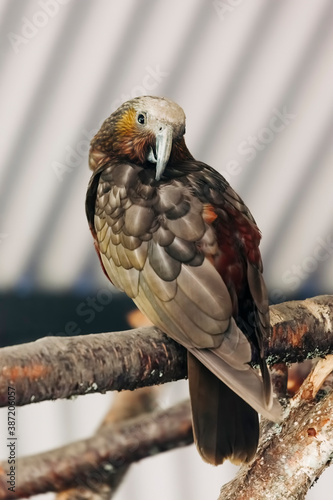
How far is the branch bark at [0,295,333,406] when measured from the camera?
1.16m

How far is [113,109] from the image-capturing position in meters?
1.75

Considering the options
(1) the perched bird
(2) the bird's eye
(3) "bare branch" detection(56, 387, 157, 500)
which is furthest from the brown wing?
(3) "bare branch" detection(56, 387, 157, 500)

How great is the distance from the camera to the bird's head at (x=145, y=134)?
4.74ft

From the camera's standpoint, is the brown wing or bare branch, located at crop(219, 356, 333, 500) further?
bare branch, located at crop(219, 356, 333, 500)

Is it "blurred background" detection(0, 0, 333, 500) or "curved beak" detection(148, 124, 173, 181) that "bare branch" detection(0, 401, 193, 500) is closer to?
"blurred background" detection(0, 0, 333, 500)

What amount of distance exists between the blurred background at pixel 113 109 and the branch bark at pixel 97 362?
37 cm

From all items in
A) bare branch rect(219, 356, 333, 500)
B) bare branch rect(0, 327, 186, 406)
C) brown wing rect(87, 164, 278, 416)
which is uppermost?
brown wing rect(87, 164, 278, 416)

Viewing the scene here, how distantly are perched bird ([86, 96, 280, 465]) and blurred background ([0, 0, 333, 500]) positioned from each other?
316 millimetres

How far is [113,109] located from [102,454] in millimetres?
911

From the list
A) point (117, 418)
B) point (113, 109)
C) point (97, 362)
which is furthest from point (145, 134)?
point (117, 418)

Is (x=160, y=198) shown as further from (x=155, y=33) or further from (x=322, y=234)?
(x=322, y=234)

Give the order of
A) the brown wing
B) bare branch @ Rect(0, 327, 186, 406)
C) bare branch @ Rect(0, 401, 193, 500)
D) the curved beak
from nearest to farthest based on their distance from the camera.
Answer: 1. bare branch @ Rect(0, 327, 186, 406)
2. the brown wing
3. the curved beak
4. bare branch @ Rect(0, 401, 193, 500)

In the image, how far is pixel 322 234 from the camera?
205 centimetres

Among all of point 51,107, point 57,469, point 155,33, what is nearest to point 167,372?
point 57,469
